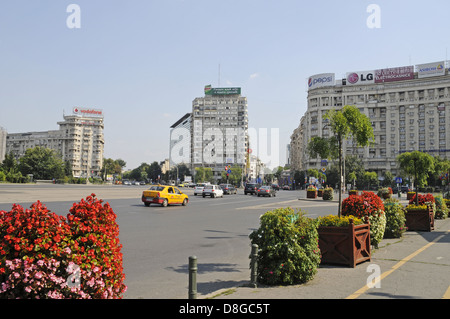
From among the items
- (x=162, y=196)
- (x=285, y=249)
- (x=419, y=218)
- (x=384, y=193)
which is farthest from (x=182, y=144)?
(x=285, y=249)

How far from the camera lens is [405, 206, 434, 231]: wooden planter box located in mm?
14898

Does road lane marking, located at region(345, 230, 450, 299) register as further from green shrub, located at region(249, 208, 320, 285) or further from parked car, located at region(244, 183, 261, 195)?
parked car, located at region(244, 183, 261, 195)

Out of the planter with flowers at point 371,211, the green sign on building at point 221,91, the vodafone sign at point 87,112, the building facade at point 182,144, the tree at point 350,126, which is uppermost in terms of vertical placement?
the green sign on building at point 221,91

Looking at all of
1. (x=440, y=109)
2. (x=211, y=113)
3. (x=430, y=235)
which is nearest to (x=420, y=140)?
(x=440, y=109)

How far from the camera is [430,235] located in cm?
1352

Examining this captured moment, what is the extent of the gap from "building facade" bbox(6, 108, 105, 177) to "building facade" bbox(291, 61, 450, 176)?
105214 millimetres

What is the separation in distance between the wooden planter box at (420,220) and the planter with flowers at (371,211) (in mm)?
6026

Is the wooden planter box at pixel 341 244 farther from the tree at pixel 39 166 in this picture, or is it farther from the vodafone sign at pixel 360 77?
the vodafone sign at pixel 360 77

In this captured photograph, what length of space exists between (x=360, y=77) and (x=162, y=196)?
106 m

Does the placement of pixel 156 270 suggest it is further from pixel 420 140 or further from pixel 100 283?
pixel 420 140

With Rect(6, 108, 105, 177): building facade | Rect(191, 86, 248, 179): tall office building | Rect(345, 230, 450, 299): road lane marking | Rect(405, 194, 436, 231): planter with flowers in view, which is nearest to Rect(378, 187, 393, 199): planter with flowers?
Rect(405, 194, 436, 231): planter with flowers

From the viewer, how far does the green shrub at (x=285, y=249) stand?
19.8 ft

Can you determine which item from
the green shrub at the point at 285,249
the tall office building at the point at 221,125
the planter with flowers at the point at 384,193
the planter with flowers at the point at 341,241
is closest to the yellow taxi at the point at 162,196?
the planter with flowers at the point at 384,193
